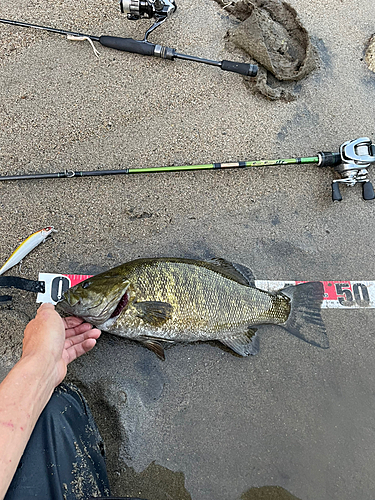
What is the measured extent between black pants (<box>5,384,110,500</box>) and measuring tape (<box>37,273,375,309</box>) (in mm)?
793

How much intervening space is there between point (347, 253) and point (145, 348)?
2.01 m

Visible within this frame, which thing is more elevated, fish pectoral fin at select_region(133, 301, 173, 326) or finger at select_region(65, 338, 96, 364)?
fish pectoral fin at select_region(133, 301, 173, 326)

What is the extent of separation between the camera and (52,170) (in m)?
3.06

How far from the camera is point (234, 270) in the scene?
8.89 ft

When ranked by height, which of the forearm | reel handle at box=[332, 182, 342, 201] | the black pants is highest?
reel handle at box=[332, 182, 342, 201]

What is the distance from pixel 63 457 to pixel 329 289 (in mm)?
2413

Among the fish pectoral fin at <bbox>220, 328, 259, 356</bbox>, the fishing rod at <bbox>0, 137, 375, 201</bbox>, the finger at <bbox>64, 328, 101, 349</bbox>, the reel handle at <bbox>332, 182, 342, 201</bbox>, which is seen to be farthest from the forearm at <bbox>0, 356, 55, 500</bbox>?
the reel handle at <bbox>332, 182, 342, 201</bbox>

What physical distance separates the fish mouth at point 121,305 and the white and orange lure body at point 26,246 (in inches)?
38.7

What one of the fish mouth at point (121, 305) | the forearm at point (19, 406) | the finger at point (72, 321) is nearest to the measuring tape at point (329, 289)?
the finger at point (72, 321)

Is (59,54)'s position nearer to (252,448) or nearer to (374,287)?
(374,287)

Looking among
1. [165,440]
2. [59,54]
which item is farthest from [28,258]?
[59,54]

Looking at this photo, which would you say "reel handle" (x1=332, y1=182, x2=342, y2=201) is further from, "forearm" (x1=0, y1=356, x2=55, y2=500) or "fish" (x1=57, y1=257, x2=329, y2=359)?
"forearm" (x1=0, y1=356, x2=55, y2=500)

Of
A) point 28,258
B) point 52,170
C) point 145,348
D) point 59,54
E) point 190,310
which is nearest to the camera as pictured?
point 190,310

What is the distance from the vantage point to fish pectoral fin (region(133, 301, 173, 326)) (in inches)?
94.0
